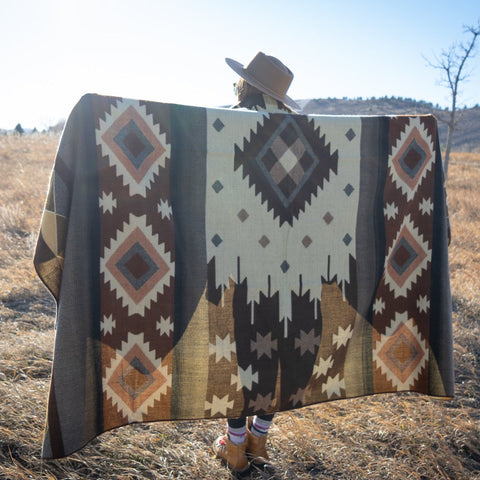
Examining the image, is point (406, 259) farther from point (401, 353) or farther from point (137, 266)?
point (137, 266)

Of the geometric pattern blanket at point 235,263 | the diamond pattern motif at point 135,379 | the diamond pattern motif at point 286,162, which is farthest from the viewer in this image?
the diamond pattern motif at point 286,162

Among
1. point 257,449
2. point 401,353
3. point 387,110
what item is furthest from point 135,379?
point 387,110

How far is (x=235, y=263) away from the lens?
177cm

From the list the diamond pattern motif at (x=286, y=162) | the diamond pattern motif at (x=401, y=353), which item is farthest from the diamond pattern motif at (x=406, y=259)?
the diamond pattern motif at (x=286, y=162)

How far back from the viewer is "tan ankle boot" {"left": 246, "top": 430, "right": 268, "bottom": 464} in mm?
2045

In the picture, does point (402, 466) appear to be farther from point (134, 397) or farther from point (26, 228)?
point (26, 228)

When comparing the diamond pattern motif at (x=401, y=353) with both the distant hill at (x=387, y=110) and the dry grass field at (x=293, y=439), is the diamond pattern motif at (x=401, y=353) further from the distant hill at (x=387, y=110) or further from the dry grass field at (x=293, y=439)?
the distant hill at (x=387, y=110)

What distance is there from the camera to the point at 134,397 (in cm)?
169

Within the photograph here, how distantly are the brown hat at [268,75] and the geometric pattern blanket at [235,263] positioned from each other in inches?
11.7

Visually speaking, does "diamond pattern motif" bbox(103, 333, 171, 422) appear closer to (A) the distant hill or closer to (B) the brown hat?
(B) the brown hat

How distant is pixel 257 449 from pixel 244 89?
6.01 feet

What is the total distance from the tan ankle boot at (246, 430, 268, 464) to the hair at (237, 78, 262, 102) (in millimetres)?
1729

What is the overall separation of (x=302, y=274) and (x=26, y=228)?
17.7 feet

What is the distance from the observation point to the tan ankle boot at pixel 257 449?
2.04 m
